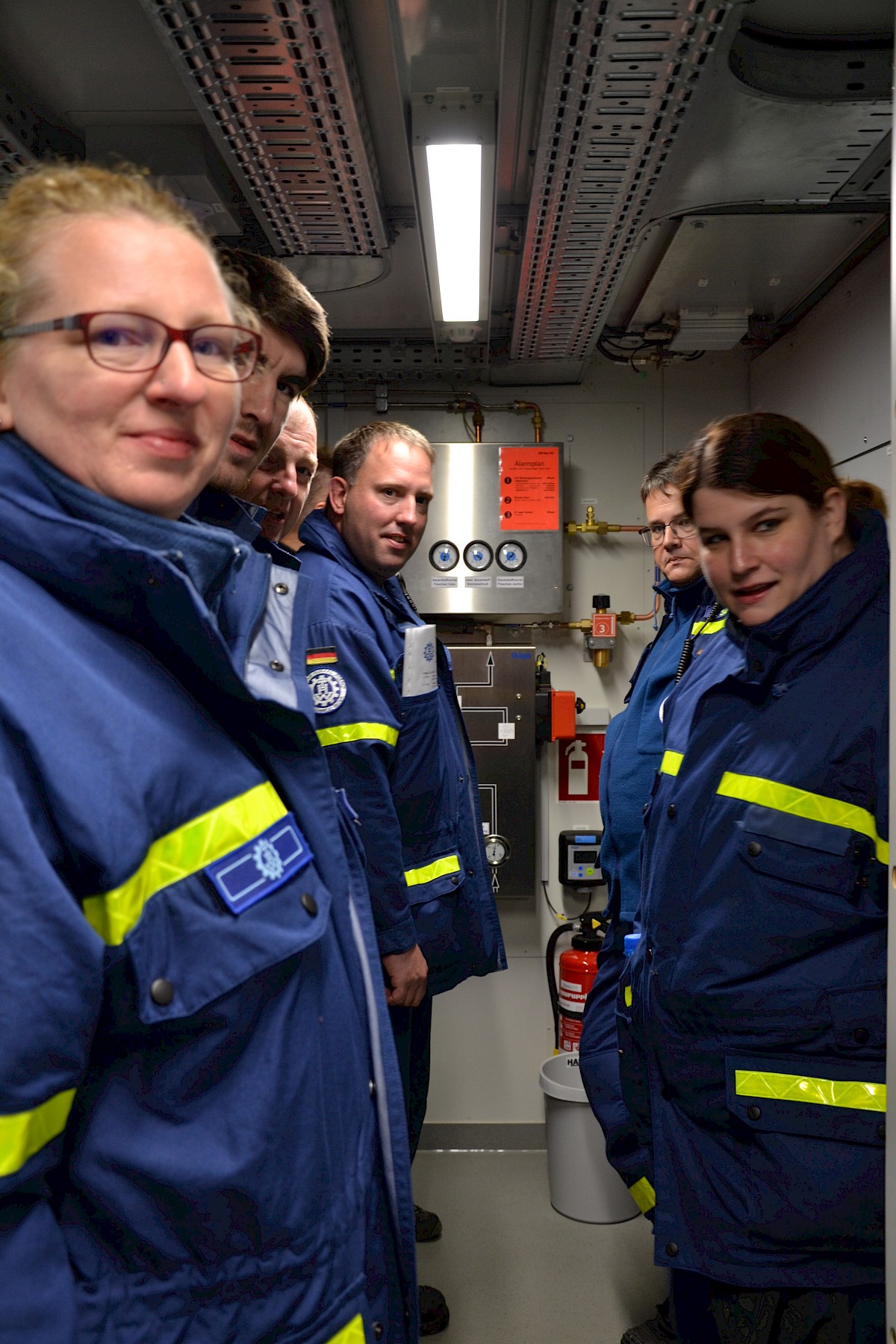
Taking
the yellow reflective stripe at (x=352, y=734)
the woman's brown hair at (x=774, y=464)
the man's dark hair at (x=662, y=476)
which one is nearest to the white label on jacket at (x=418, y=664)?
the yellow reflective stripe at (x=352, y=734)

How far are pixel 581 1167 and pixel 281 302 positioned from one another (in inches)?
114

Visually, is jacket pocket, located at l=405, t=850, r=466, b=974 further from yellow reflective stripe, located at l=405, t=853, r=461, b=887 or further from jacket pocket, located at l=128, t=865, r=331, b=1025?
jacket pocket, located at l=128, t=865, r=331, b=1025

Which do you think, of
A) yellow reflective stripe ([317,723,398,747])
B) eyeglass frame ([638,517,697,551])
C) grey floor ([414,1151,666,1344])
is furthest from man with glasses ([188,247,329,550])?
grey floor ([414,1151,666,1344])

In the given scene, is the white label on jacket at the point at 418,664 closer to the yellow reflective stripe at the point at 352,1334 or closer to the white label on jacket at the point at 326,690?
the white label on jacket at the point at 326,690

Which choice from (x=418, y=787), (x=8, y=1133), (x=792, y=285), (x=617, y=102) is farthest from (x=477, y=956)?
(x=792, y=285)

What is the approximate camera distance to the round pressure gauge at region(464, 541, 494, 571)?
3.53m

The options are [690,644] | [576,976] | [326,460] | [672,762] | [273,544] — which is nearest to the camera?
[273,544]

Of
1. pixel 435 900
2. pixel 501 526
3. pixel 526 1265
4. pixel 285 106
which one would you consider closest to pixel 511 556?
pixel 501 526

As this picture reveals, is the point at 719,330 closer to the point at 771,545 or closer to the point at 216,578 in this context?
the point at 771,545

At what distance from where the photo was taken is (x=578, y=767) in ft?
11.9

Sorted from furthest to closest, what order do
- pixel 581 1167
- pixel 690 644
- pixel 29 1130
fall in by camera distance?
pixel 581 1167 → pixel 690 644 → pixel 29 1130

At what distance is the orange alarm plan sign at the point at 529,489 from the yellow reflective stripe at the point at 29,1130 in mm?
3045

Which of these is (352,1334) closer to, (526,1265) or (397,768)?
(397,768)

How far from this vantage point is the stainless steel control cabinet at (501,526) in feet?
11.5
